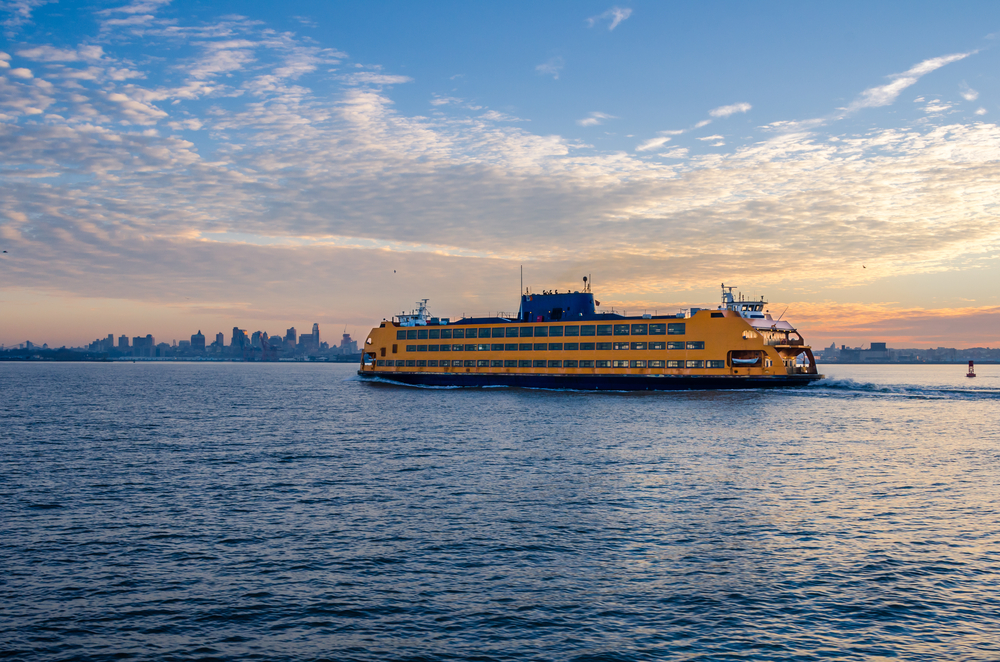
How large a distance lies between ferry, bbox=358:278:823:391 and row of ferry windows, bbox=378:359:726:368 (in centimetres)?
16

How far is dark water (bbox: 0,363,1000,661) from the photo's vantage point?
14273 mm

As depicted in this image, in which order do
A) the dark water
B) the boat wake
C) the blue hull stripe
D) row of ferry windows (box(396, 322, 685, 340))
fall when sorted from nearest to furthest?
the dark water, the blue hull stripe, the boat wake, row of ferry windows (box(396, 322, 685, 340))

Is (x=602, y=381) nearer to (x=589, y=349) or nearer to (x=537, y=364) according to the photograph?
(x=589, y=349)

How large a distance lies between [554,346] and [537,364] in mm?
4222

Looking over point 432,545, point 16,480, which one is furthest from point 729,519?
point 16,480

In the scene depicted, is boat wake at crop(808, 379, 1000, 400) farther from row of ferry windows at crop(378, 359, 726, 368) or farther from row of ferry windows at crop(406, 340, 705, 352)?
row of ferry windows at crop(406, 340, 705, 352)

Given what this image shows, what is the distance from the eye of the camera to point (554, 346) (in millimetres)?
107188

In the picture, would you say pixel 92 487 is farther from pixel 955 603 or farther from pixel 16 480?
pixel 955 603

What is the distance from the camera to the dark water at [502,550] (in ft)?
46.8

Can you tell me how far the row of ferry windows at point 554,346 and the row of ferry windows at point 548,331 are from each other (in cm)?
141

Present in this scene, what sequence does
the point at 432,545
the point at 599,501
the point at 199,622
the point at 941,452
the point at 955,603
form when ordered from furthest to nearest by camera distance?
the point at 941,452 < the point at 599,501 < the point at 432,545 < the point at 955,603 < the point at 199,622

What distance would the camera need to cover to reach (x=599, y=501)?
2703 cm

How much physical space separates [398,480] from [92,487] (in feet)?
45.3

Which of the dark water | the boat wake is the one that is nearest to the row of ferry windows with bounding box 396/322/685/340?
the boat wake
